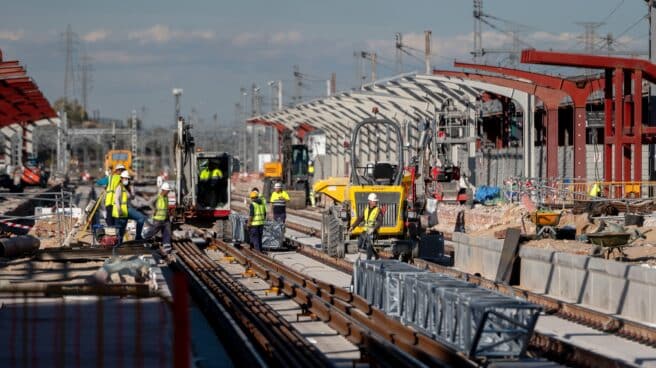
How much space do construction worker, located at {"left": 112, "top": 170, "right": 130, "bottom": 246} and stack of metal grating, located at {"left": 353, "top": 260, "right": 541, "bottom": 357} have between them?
8528 mm

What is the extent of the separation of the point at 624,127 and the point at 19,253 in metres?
23.5

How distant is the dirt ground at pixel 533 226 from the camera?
23.8 m

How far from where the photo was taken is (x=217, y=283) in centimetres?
2191

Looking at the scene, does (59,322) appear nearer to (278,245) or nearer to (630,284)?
(630,284)

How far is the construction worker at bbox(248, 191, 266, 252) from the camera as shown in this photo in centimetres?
2756

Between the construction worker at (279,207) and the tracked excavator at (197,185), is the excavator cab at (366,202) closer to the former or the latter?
the construction worker at (279,207)

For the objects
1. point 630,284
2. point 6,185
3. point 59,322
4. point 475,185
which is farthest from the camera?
point 6,185

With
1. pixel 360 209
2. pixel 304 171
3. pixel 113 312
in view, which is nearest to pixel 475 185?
pixel 304 171

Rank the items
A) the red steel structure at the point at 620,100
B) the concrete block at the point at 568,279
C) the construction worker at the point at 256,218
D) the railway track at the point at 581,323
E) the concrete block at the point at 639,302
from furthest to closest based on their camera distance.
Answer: the red steel structure at the point at 620,100 → the construction worker at the point at 256,218 → the concrete block at the point at 568,279 → the concrete block at the point at 639,302 → the railway track at the point at 581,323

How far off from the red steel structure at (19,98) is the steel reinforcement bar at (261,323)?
901 cm

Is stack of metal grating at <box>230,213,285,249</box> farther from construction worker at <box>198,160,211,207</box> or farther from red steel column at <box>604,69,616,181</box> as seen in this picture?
red steel column at <box>604,69,616,181</box>

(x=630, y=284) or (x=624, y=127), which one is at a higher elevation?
(x=624, y=127)

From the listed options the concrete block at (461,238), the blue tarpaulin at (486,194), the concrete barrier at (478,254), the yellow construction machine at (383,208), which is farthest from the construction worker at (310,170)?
the concrete block at (461,238)

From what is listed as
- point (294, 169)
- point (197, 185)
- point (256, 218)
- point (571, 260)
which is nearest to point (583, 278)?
point (571, 260)
